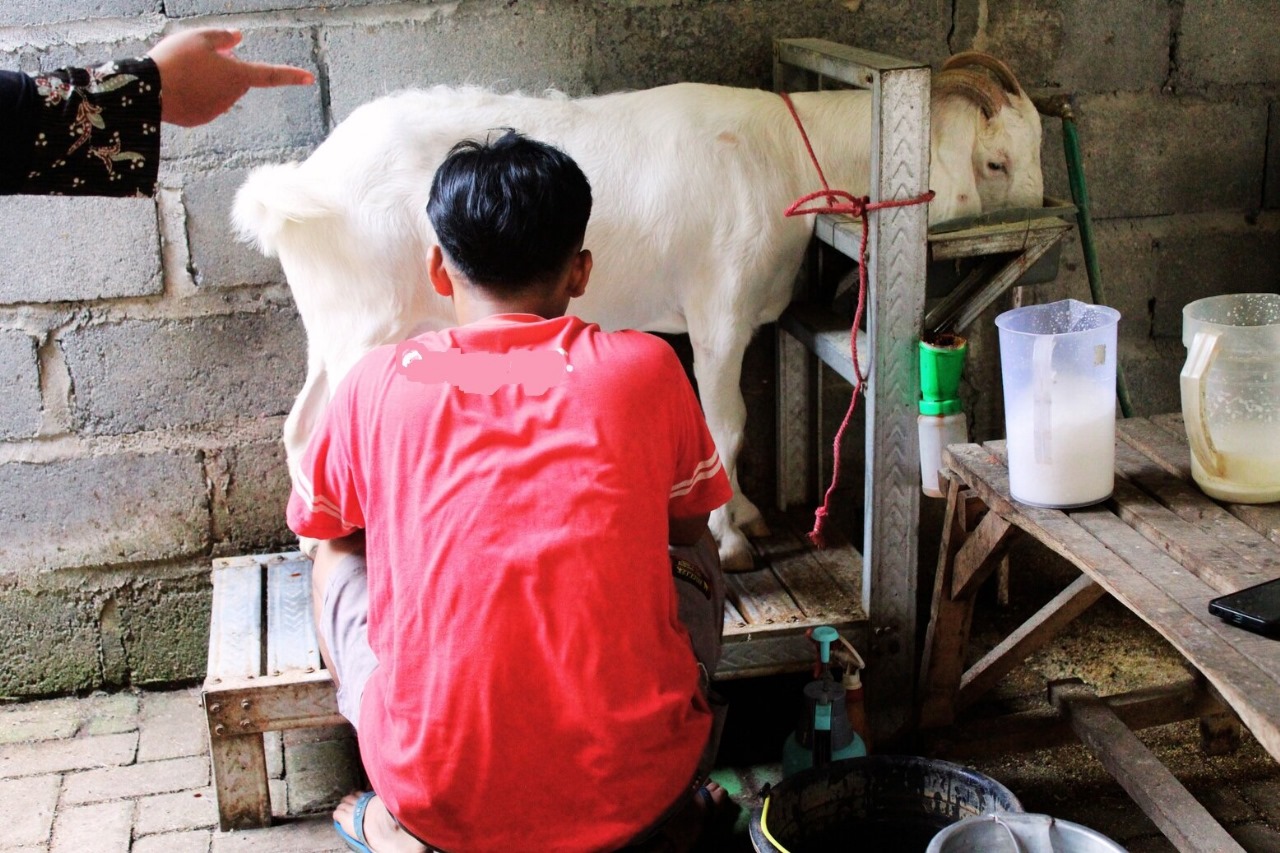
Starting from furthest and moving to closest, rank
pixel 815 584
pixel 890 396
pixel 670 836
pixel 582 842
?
pixel 815 584 < pixel 890 396 < pixel 670 836 < pixel 582 842

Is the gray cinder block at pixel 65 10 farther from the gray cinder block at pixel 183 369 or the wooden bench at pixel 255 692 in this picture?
the wooden bench at pixel 255 692

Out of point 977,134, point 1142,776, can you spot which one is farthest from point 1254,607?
point 977,134

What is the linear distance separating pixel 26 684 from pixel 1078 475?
2.52m

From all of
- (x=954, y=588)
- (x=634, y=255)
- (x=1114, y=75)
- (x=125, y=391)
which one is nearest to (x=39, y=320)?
(x=125, y=391)

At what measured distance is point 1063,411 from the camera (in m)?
2.02

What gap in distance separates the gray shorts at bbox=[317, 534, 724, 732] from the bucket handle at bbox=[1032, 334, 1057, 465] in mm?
576

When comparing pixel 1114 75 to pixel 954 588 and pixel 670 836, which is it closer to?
pixel 954 588

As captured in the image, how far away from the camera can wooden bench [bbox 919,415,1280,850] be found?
1704mm

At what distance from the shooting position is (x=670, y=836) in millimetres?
1990

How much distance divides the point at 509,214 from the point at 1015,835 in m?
1.21

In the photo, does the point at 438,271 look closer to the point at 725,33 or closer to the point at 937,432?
the point at 937,432

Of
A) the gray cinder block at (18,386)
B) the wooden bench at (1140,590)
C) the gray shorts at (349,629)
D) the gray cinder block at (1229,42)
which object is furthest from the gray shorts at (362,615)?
the gray cinder block at (1229,42)

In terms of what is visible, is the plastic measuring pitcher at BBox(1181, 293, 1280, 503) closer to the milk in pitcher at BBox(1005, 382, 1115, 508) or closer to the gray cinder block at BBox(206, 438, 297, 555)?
the milk in pitcher at BBox(1005, 382, 1115, 508)

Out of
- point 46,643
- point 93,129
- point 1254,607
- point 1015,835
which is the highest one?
point 93,129
